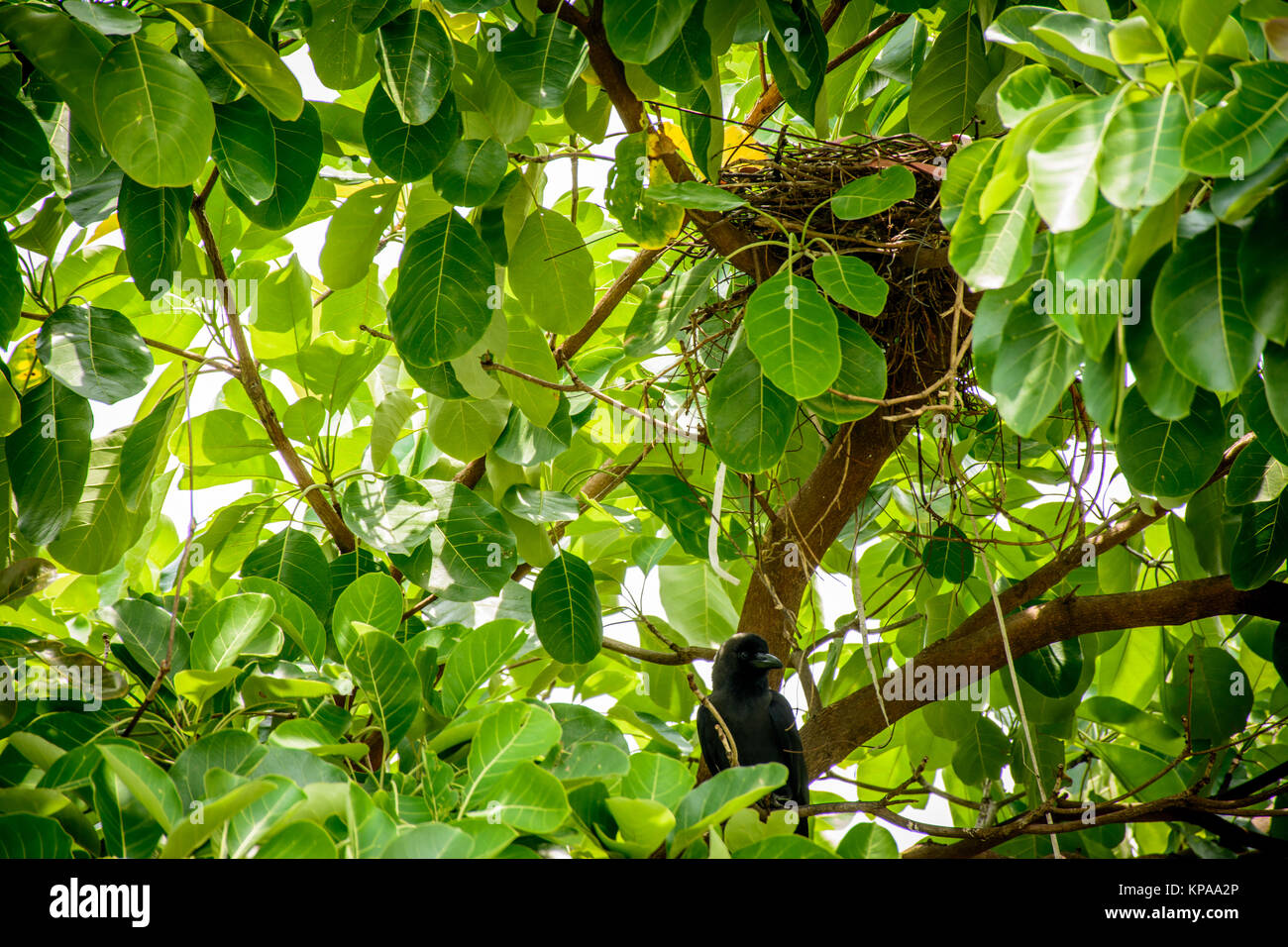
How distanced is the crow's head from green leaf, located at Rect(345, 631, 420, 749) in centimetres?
112

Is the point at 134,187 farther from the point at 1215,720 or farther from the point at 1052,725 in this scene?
the point at 1215,720

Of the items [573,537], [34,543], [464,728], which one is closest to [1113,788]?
[573,537]

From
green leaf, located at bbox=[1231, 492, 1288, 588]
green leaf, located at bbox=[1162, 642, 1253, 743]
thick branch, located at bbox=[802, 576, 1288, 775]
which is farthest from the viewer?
green leaf, located at bbox=[1162, 642, 1253, 743]

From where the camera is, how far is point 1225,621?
9.09ft

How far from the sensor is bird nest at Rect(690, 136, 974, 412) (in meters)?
1.98

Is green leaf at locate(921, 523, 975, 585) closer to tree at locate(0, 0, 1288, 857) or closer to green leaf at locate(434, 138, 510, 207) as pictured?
tree at locate(0, 0, 1288, 857)

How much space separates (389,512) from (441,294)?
0.42 meters

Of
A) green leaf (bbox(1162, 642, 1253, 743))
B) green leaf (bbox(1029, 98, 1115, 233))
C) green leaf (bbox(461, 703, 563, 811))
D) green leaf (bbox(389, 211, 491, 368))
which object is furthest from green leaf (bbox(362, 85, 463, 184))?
green leaf (bbox(1162, 642, 1253, 743))

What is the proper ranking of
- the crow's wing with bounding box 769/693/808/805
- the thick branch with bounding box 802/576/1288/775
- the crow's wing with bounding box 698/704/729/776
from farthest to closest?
the crow's wing with bounding box 698/704/729/776 → the crow's wing with bounding box 769/693/808/805 → the thick branch with bounding box 802/576/1288/775

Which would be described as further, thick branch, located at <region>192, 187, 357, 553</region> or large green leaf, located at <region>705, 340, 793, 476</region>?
thick branch, located at <region>192, 187, 357, 553</region>

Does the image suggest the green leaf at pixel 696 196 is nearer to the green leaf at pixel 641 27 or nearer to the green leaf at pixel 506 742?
the green leaf at pixel 641 27

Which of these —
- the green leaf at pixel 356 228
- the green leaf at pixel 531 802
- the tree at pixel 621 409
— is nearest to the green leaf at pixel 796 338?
the tree at pixel 621 409
